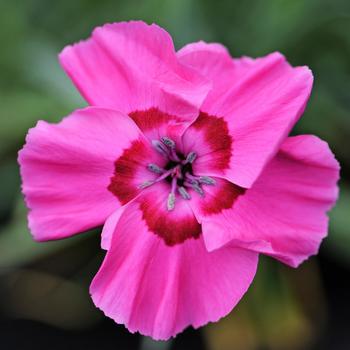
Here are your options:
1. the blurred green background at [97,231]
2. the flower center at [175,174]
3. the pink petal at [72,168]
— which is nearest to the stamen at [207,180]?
the flower center at [175,174]

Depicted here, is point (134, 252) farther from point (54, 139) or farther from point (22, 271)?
point (22, 271)

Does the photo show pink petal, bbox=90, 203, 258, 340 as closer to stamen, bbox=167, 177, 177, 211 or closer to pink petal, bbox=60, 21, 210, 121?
stamen, bbox=167, 177, 177, 211

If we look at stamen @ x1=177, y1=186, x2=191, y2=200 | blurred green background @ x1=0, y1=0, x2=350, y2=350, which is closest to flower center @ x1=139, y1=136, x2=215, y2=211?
stamen @ x1=177, y1=186, x2=191, y2=200

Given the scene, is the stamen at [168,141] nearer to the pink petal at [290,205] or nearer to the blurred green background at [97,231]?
the pink petal at [290,205]

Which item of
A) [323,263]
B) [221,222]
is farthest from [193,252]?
[323,263]

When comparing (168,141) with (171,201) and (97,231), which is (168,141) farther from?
(97,231)

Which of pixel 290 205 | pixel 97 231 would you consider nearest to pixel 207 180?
pixel 290 205
